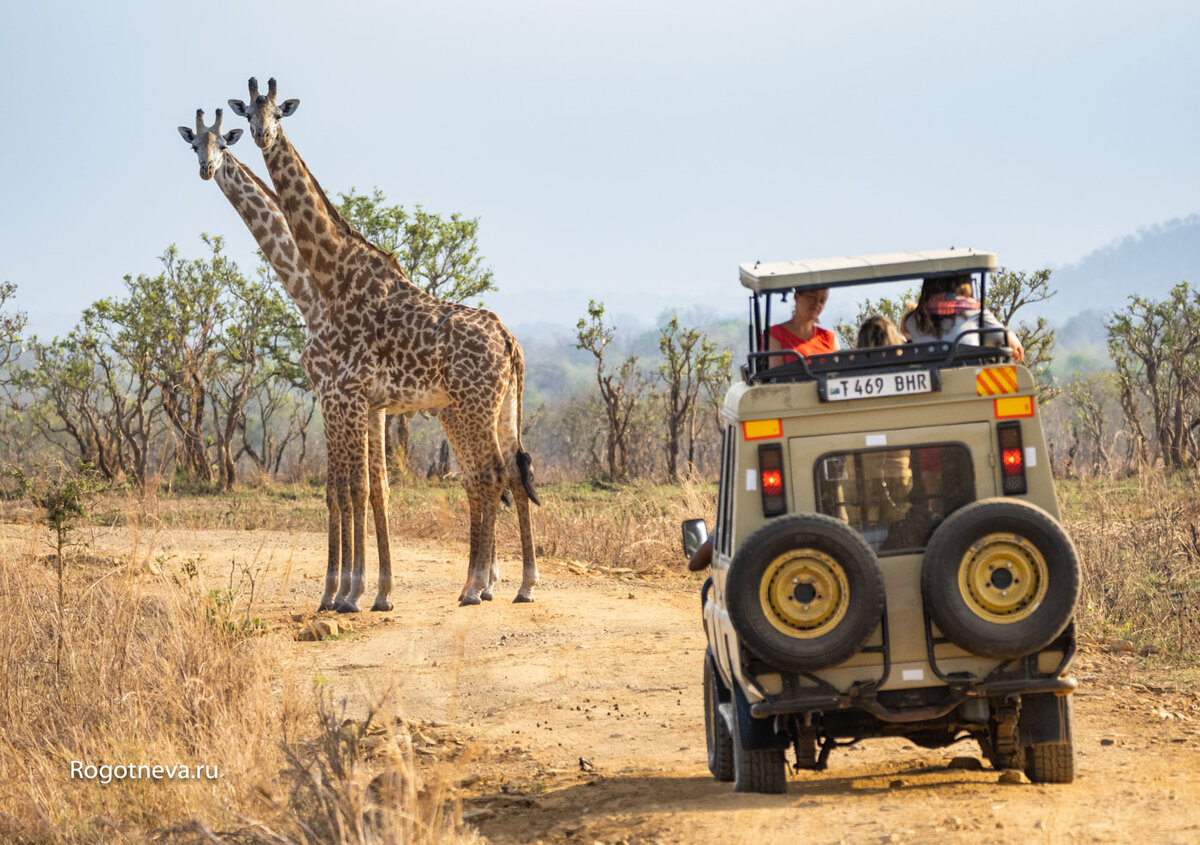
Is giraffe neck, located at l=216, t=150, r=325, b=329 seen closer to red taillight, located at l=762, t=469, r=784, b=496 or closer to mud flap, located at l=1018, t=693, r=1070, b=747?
red taillight, located at l=762, t=469, r=784, b=496

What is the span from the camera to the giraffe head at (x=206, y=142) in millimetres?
12844

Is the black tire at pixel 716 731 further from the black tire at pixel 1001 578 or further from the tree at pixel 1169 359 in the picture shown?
the tree at pixel 1169 359

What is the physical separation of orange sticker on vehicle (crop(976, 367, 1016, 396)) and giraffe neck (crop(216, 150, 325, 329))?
30.6 ft

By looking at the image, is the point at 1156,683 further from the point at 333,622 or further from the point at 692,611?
the point at 333,622

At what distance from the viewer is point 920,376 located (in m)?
5.51

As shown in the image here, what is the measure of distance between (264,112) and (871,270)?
8.41 m

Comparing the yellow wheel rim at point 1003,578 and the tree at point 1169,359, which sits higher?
the tree at point 1169,359

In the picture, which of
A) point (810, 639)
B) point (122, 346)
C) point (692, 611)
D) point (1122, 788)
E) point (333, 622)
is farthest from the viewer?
point (122, 346)

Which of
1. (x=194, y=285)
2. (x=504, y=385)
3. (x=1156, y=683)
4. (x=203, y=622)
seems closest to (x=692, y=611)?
(x=504, y=385)

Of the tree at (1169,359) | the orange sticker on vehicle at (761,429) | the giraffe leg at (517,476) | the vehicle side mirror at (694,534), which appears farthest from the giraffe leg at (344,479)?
the tree at (1169,359)

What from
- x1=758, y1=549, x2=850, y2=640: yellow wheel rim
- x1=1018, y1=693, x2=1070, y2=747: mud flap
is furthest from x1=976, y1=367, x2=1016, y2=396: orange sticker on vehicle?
x1=1018, y1=693, x2=1070, y2=747: mud flap

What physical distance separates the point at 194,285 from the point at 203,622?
21.8 meters

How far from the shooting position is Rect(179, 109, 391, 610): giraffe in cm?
1258

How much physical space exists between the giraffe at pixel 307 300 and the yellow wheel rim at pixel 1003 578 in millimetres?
8197
